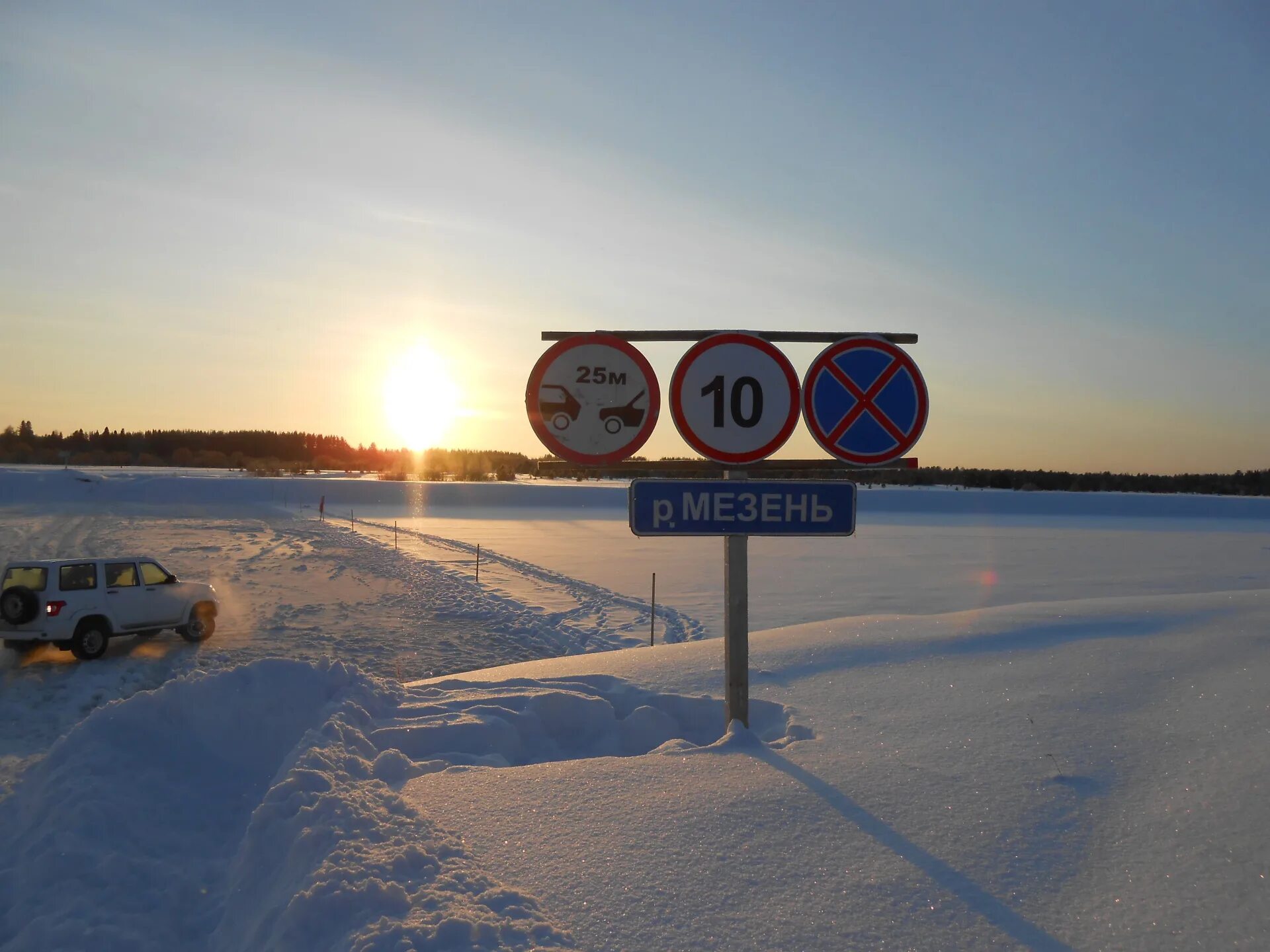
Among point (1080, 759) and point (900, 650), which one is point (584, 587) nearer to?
point (900, 650)

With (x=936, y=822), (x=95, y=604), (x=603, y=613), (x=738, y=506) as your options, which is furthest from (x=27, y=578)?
(x=936, y=822)

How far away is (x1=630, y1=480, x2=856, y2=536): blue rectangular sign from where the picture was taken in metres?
5.27

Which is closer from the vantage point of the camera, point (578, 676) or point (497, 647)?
point (578, 676)

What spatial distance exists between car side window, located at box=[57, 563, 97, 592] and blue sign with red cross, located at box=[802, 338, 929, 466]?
12132mm

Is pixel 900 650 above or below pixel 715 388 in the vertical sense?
below

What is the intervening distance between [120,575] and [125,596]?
39 centimetres

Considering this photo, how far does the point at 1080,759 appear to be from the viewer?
425cm

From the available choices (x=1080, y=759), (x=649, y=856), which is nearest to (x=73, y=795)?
(x=649, y=856)

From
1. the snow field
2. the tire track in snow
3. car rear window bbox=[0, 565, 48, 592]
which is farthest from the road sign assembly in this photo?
car rear window bbox=[0, 565, 48, 592]

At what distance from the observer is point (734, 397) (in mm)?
5348

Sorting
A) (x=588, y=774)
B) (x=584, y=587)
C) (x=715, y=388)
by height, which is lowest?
(x=584, y=587)

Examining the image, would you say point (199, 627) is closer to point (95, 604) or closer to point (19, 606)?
point (95, 604)

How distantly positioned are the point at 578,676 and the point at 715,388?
11.0 ft

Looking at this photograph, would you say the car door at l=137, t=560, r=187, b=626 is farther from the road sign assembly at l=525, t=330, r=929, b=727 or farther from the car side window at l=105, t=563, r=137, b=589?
the road sign assembly at l=525, t=330, r=929, b=727
